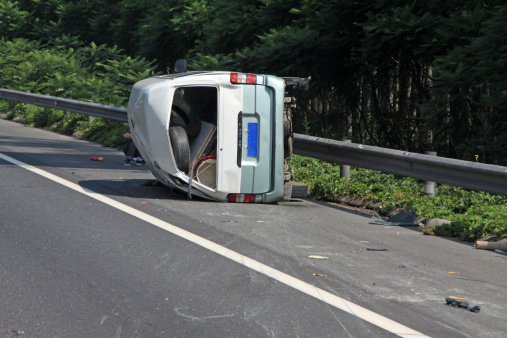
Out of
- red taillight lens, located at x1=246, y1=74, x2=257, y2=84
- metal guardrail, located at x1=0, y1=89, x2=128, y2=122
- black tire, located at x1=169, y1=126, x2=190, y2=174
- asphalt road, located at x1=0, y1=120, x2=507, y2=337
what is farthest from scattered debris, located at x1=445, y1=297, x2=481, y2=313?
metal guardrail, located at x1=0, y1=89, x2=128, y2=122

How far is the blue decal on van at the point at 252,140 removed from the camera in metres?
9.03

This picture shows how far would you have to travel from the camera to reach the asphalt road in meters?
4.55

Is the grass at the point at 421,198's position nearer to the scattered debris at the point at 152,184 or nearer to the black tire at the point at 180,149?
the black tire at the point at 180,149

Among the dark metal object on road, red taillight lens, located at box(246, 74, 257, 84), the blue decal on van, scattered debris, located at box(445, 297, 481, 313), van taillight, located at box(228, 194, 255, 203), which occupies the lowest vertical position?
scattered debris, located at box(445, 297, 481, 313)

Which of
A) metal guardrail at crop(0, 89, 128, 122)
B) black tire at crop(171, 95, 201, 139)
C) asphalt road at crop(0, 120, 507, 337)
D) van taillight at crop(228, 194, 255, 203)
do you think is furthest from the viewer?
metal guardrail at crop(0, 89, 128, 122)

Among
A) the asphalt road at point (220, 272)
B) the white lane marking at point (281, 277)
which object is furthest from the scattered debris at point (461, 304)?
the white lane marking at point (281, 277)

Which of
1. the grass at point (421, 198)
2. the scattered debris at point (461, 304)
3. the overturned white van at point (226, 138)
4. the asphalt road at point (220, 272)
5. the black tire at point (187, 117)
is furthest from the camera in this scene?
the black tire at point (187, 117)

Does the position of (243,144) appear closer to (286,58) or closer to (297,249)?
(297,249)

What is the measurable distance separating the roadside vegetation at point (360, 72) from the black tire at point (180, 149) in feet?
6.75

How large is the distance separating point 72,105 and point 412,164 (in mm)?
11006

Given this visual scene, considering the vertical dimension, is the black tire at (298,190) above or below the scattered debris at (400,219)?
above

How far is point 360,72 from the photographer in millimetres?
16312

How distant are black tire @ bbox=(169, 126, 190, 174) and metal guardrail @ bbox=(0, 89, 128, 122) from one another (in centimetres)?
597

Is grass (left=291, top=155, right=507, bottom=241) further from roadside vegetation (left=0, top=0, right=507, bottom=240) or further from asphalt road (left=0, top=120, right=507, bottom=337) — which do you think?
asphalt road (left=0, top=120, right=507, bottom=337)
